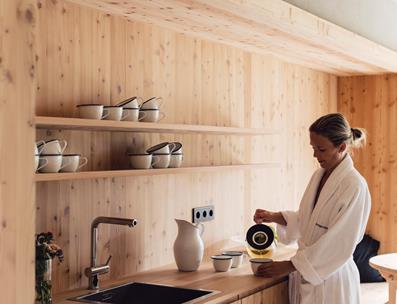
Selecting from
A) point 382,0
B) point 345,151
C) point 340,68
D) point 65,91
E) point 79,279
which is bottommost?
point 79,279

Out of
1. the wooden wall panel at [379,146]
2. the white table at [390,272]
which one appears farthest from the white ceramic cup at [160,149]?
the wooden wall panel at [379,146]

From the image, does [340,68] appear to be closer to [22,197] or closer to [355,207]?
[355,207]

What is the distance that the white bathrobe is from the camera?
2.98 m

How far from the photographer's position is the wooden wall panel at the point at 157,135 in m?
2.76

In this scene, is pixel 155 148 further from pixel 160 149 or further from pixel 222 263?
pixel 222 263

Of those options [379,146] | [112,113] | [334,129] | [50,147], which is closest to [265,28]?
[334,129]

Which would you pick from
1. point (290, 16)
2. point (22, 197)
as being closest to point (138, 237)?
point (290, 16)

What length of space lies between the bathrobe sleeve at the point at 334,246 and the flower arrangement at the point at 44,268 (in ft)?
3.91

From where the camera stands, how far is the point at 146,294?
2.95 m

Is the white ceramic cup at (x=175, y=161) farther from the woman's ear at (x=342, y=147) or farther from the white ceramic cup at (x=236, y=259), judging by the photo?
the woman's ear at (x=342, y=147)

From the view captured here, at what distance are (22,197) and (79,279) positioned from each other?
1.30 metres

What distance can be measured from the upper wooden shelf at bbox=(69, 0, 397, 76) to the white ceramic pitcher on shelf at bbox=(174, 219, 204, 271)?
103 cm

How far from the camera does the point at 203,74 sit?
372 cm

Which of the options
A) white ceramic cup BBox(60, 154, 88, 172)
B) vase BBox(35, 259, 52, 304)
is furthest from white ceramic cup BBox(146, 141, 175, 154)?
vase BBox(35, 259, 52, 304)
